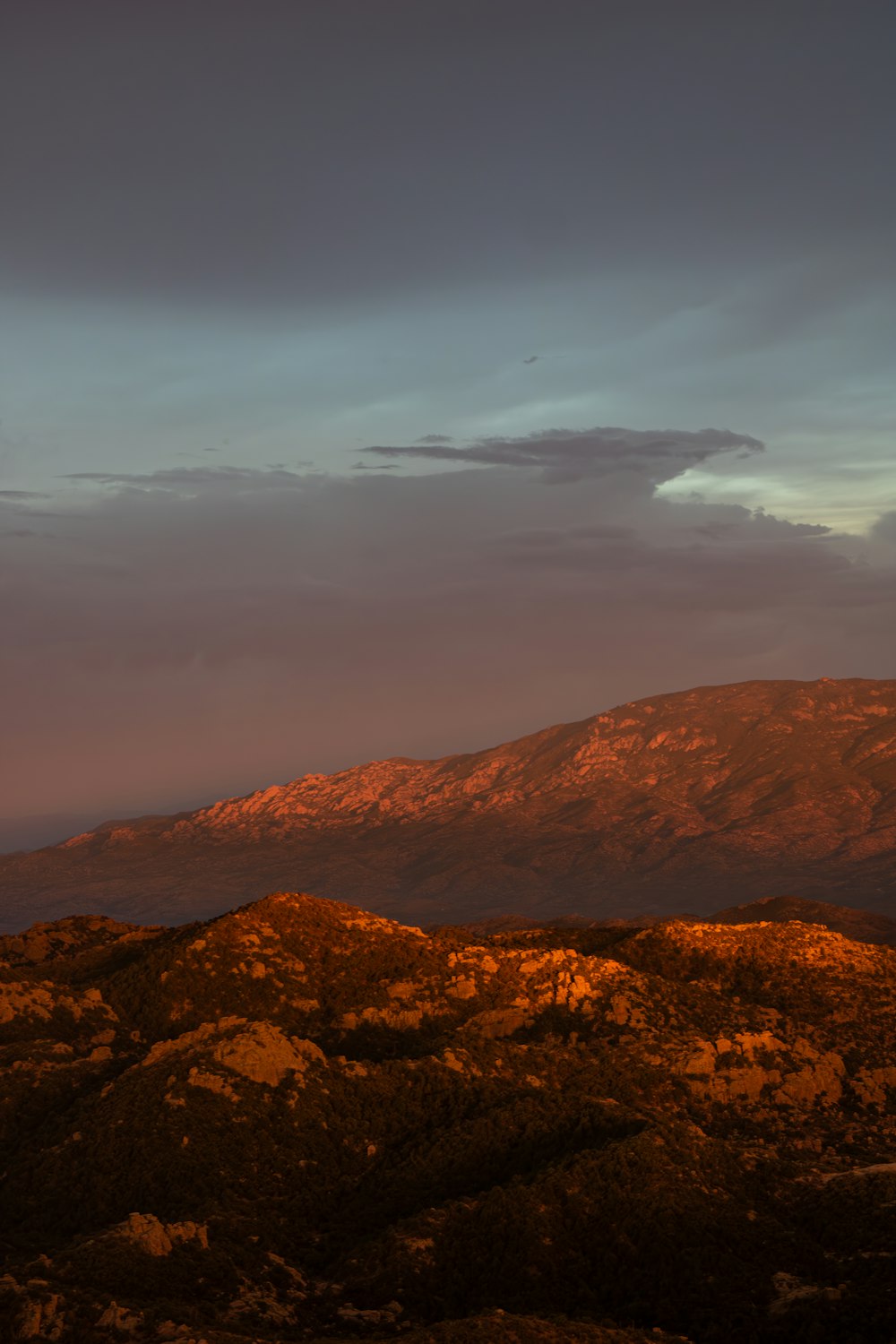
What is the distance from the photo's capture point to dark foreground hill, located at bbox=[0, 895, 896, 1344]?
34.0 metres

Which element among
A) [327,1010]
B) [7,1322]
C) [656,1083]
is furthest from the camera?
[327,1010]

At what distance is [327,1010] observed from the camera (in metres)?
54.6

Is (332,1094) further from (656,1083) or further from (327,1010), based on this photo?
(656,1083)

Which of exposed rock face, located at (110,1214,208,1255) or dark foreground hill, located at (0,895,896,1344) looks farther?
exposed rock face, located at (110,1214,208,1255)

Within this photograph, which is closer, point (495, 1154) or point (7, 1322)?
point (7, 1322)

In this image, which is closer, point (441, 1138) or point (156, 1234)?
point (156, 1234)

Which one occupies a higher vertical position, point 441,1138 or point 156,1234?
point 156,1234

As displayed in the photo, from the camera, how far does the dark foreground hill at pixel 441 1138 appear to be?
34.0 metres

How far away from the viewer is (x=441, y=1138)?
4369 centimetres

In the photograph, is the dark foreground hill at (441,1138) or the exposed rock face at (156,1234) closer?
the dark foreground hill at (441,1138)

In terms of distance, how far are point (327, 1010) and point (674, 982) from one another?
1684cm

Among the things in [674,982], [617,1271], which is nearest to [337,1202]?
[617,1271]

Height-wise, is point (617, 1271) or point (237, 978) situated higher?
point (237, 978)

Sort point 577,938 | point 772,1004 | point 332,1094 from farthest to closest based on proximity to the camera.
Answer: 1. point 577,938
2. point 772,1004
3. point 332,1094
